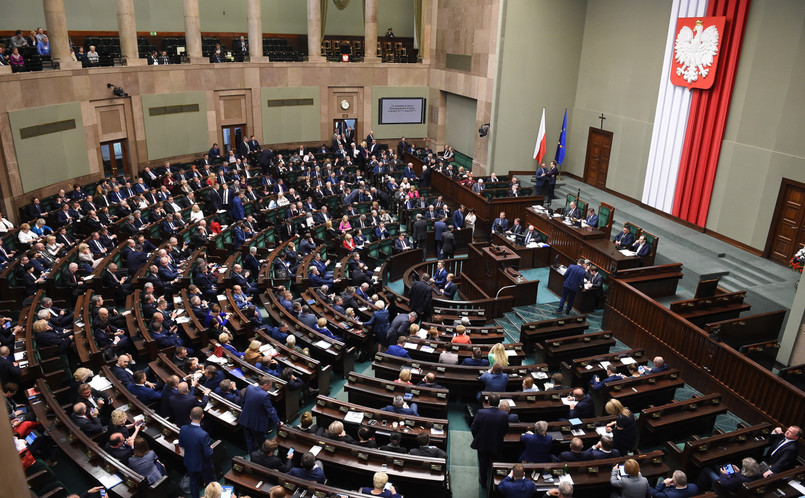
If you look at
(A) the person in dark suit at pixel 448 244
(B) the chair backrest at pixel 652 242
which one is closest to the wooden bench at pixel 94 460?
(A) the person in dark suit at pixel 448 244

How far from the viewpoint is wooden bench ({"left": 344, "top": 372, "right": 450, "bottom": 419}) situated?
7.63m

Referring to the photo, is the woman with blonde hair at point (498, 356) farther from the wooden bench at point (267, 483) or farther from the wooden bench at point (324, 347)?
the wooden bench at point (267, 483)

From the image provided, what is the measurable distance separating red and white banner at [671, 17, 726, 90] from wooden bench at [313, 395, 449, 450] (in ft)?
41.0

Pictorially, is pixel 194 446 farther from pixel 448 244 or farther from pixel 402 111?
pixel 402 111

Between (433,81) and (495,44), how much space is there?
5.62 meters

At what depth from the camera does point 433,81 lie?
25.5 metres

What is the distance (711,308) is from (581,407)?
190 inches

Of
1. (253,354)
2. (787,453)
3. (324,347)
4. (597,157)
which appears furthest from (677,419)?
(597,157)

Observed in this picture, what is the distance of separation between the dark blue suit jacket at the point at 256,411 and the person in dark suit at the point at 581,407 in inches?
151

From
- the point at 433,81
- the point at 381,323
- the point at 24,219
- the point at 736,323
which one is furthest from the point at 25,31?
the point at 736,323

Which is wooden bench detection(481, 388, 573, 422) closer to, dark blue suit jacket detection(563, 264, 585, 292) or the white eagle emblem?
dark blue suit jacket detection(563, 264, 585, 292)

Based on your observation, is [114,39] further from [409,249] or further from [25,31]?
[409,249]

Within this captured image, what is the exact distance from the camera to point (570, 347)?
375 inches

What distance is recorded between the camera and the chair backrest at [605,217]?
1432 cm
